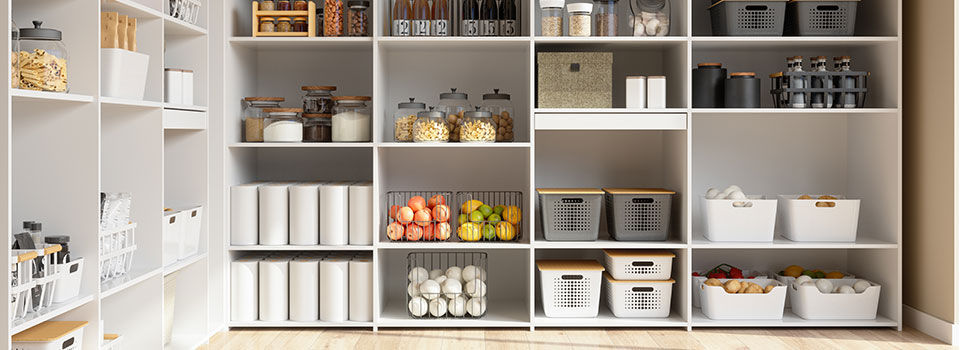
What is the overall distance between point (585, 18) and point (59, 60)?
7.17 ft

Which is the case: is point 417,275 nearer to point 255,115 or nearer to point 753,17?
point 255,115

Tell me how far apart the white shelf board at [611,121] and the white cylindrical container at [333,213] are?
3.01 feet

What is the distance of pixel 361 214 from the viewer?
3883 millimetres

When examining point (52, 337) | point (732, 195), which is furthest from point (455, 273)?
point (52, 337)

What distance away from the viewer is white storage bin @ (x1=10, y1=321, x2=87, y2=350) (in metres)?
2.43

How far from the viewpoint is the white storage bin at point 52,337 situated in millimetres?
2428

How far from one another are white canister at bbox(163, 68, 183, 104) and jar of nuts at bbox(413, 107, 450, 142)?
1.02m

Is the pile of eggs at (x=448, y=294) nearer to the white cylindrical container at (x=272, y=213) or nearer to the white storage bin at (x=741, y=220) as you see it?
the white cylindrical container at (x=272, y=213)

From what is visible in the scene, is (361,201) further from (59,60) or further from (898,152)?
(898,152)

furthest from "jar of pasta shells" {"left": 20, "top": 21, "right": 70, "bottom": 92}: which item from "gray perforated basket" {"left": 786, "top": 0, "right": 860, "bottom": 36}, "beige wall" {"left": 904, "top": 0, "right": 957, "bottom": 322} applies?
"beige wall" {"left": 904, "top": 0, "right": 957, "bottom": 322}

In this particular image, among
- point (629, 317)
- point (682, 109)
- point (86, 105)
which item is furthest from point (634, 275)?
point (86, 105)

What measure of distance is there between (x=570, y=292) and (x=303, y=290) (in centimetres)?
120

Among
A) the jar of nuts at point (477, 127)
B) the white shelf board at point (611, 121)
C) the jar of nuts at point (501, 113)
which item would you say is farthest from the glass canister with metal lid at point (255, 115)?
the white shelf board at point (611, 121)

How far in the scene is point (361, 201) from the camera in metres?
3.88
